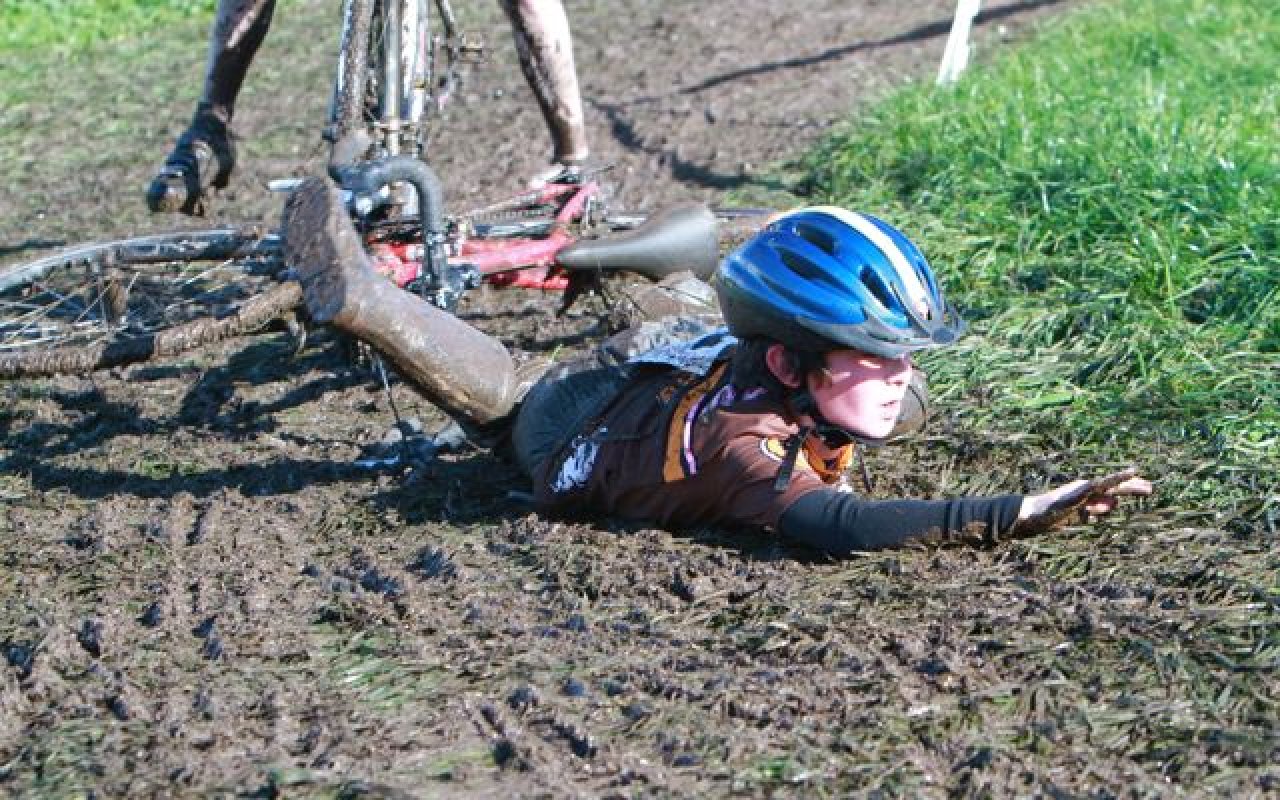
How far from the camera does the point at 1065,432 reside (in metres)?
5.03

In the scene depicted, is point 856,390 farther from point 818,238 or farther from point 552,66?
point 552,66

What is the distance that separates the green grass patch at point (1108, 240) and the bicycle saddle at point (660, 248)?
33.6 inches

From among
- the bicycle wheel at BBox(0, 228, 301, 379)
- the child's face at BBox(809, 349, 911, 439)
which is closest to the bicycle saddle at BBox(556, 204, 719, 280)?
the bicycle wheel at BBox(0, 228, 301, 379)

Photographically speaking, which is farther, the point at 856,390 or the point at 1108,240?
the point at 1108,240

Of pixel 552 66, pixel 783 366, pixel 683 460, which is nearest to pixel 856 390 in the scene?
pixel 783 366

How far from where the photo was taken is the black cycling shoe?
6508 mm

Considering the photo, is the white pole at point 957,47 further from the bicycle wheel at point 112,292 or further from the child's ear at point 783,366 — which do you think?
the child's ear at point 783,366

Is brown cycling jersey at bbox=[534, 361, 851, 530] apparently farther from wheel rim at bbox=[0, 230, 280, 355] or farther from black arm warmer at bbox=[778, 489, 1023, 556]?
wheel rim at bbox=[0, 230, 280, 355]

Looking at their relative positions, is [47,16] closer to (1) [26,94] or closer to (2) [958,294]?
→ (1) [26,94]

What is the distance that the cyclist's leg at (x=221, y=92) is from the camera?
21.7 ft

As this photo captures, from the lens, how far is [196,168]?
21.5 feet

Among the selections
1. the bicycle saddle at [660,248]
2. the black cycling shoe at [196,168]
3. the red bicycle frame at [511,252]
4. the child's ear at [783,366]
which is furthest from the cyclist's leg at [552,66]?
the child's ear at [783,366]

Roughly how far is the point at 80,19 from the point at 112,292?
8.32 metres

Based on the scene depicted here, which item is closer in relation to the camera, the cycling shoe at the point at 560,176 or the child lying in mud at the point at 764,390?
the child lying in mud at the point at 764,390
